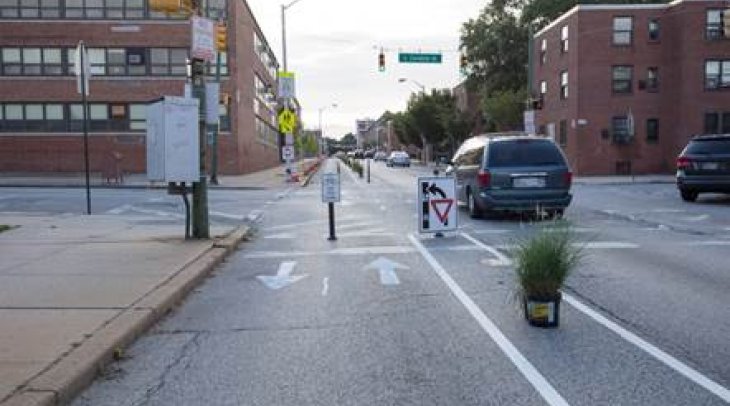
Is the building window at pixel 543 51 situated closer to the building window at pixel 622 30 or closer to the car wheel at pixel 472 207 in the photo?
the building window at pixel 622 30

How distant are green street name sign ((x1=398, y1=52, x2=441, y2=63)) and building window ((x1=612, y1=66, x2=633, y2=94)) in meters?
9.80

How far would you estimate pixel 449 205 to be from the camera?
14.5 m

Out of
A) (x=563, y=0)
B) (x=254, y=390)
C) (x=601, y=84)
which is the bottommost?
(x=254, y=390)

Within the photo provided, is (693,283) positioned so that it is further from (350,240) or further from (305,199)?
(305,199)

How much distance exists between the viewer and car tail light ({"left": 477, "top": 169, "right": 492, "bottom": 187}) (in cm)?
1745

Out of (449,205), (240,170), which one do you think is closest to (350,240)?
(449,205)

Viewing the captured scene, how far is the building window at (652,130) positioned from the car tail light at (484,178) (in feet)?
103

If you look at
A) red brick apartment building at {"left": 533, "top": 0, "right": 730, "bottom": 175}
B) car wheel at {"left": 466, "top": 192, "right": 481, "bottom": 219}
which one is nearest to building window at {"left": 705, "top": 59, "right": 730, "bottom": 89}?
red brick apartment building at {"left": 533, "top": 0, "right": 730, "bottom": 175}

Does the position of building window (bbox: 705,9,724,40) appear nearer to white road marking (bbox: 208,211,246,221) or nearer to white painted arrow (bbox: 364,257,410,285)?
white road marking (bbox: 208,211,246,221)

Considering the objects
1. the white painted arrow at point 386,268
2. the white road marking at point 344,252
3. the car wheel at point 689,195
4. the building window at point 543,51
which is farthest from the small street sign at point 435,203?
the building window at point 543,51

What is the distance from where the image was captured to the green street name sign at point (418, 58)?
43.7 meters

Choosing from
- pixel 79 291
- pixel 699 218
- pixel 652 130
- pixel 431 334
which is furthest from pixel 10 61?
pixel 431 334

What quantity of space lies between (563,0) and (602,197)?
139ft

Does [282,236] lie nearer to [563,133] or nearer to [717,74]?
[563,133]
